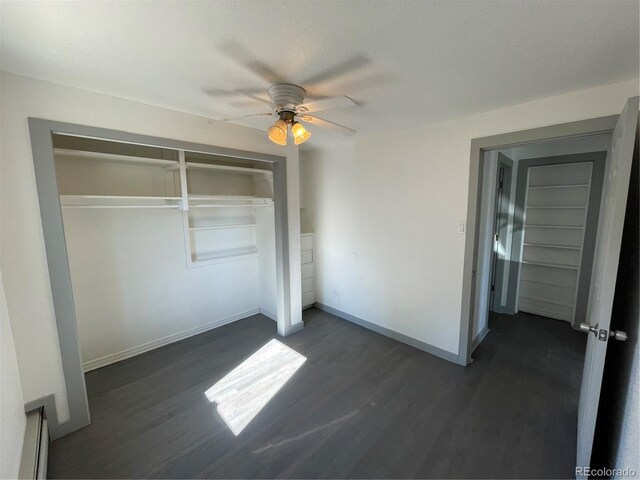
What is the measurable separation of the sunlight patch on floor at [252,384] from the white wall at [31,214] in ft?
3.50

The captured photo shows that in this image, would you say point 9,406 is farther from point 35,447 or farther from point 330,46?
point 330,46

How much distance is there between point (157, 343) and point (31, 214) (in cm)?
187

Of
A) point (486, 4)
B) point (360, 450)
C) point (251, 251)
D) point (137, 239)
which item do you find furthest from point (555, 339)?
point (137, 239)

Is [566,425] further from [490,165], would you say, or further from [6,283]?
[6,283]

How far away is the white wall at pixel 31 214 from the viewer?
1.57m

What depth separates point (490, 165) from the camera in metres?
2.74

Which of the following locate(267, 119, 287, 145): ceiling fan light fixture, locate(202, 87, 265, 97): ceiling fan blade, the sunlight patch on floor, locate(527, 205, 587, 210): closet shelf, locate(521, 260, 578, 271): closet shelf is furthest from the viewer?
locate(521, 260, 578, 271): closet shelf

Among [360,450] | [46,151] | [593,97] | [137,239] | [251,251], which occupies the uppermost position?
[593,97]

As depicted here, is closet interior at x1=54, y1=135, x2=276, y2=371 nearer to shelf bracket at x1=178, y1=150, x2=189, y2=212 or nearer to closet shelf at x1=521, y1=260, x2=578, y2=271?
shelf bracket at x1=178, y1=150, x2=189, y2=212

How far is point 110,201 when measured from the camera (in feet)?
8.60

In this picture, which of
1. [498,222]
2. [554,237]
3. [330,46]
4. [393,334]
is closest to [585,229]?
[554,237]

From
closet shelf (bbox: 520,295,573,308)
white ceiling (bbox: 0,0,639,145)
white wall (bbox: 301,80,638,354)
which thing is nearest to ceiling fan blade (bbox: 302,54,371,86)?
white ceiling (bbox: 0,0,639,145)

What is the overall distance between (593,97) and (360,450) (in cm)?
284

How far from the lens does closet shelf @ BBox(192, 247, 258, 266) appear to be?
3.26m
